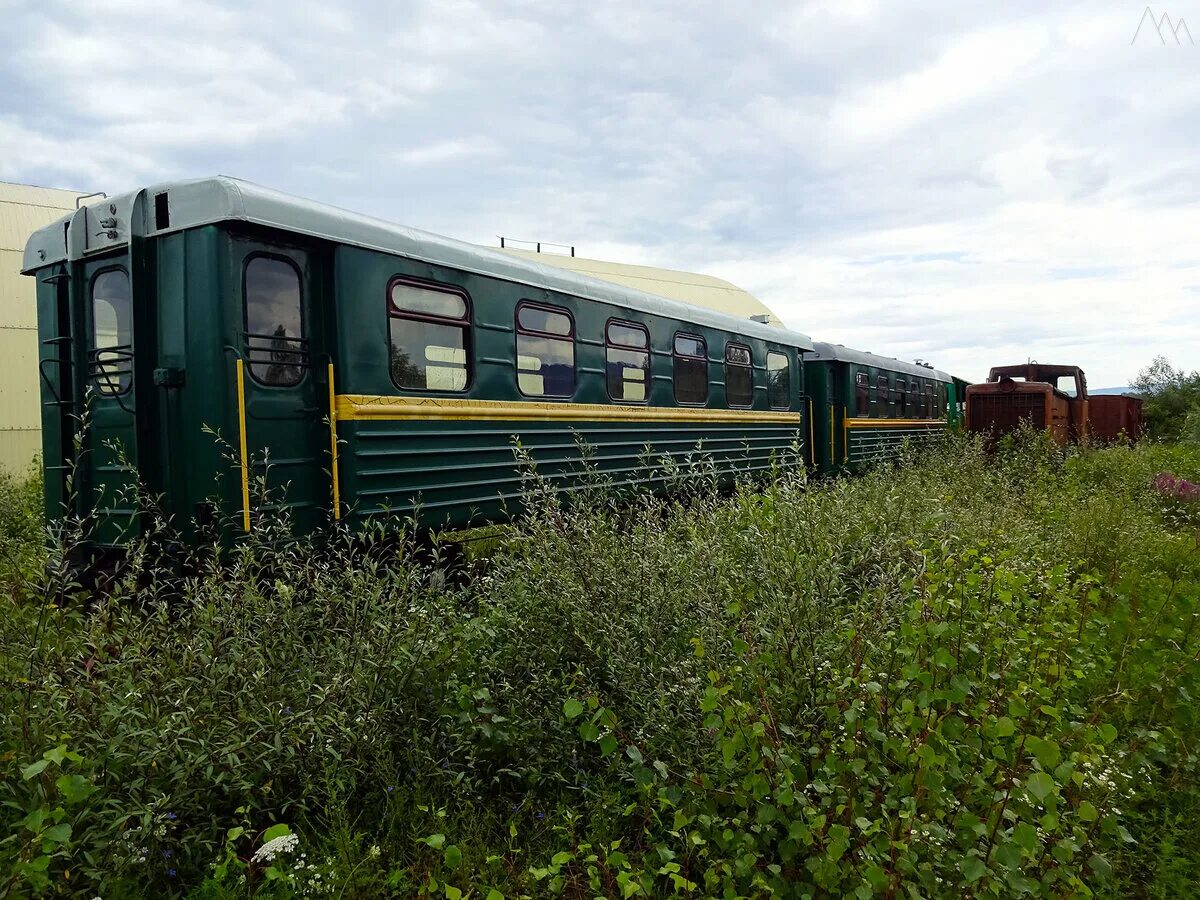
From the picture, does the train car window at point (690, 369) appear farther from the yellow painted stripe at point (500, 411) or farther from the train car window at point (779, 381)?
the train car window at point (779, 381)

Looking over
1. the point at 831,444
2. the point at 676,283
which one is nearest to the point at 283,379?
the point at 831,444

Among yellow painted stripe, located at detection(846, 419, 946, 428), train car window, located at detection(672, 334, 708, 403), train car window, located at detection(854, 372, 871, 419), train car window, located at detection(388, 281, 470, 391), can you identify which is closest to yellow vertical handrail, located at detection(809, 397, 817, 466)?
yellow painted stripe, located at detection(846, 419, 946, 428)

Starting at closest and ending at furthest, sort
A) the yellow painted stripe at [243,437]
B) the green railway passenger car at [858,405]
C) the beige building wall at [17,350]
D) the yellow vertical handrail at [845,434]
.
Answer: the yellow painted stripe at [243,437]
the beige building wall at [17,350]
the green railway passenger car at [858,405]
the yellow vertical handrail at [845,434]

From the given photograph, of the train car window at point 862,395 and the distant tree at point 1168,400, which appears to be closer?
the train car window at point 862,395

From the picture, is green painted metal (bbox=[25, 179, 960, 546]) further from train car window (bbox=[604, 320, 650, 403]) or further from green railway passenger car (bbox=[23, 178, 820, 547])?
train car window (bbox=[604, 320, 650, 403])

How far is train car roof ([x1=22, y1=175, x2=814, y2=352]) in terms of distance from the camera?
527 centimetres

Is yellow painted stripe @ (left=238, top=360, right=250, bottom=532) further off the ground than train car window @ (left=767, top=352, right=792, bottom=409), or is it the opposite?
train car window @ (left=767, top=352, right=792, bottom=409)

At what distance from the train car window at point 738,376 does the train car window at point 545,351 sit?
378 centimetres

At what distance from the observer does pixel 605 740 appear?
3.00 m

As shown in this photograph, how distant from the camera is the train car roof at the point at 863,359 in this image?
48.1 ft

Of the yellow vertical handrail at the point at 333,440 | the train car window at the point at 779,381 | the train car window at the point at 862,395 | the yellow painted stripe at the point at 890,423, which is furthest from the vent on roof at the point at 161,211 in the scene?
the train car window at the point at 862,395

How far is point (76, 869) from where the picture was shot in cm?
264

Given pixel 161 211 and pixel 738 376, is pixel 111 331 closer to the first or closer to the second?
pixel 161 211

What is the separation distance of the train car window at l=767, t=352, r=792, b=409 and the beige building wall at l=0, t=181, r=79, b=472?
12.1m
